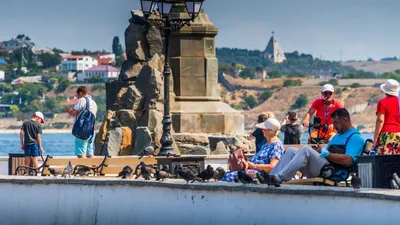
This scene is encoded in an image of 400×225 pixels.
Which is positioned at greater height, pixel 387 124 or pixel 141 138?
pixel 387 124

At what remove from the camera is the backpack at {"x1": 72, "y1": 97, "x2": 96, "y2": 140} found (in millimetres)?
16938

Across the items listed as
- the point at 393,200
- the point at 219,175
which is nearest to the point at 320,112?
the point at 219,175

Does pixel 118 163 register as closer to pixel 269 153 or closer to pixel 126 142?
pixel 269 153

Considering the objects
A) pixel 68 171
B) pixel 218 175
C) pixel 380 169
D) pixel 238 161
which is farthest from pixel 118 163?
pixel 380 169

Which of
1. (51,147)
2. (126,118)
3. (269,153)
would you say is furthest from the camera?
(51,147)

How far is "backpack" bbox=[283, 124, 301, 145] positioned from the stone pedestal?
4.89 metres

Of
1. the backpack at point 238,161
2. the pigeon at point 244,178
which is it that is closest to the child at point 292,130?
the backpack at point 238,161

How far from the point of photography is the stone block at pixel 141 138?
22.3 m

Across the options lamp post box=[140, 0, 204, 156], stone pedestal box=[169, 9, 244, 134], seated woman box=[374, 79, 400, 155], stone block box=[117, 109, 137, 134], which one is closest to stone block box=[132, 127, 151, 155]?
stone block box=[117, 109, 137, 134]

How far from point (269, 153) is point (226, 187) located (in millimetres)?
1361

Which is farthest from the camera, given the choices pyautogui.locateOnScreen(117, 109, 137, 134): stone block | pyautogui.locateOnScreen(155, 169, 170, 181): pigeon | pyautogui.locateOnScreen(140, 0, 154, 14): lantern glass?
pyautogui.locateOnScreen(117, 109, 137, 134): stone block

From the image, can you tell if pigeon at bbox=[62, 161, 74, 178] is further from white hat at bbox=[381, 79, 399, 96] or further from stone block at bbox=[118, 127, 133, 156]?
stone block at bbox=[118, 127, 133, 156]

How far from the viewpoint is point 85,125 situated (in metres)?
17.0

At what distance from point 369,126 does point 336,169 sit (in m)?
186
